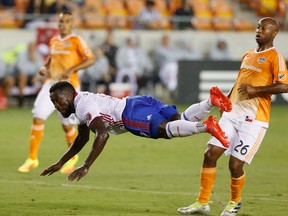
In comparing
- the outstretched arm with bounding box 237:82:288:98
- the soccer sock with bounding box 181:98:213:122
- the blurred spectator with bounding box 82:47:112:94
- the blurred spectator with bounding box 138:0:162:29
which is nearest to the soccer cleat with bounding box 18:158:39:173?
the soccer sock with bounding box 181:98:213:122

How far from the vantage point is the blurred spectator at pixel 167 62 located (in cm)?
2683

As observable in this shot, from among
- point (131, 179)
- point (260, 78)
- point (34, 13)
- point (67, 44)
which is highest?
point (260, 78)

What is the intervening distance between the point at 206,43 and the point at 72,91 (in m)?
18.6

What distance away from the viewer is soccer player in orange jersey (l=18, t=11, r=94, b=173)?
14.4 metres

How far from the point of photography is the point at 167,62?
88.5 feet

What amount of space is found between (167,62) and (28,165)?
13005 mm

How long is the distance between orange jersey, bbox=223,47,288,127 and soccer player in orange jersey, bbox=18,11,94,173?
4684 millimetres

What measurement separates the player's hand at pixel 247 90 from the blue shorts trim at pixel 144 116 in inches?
34.9

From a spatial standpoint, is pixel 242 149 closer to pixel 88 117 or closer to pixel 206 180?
pixel 206 180

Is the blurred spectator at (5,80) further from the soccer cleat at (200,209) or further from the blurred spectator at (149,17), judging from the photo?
the soccer cleat at (200,209)

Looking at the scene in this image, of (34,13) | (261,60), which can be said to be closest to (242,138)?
(261,60)

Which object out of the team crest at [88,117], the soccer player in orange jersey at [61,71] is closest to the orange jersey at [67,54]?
the soccer player in orange jersey at [61,71]

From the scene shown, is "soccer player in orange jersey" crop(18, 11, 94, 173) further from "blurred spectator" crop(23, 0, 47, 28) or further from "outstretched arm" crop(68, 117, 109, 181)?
"blurred spectator" crop(23, 0, 47, 28)

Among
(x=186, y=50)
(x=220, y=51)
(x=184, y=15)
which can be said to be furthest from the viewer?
(x=184, y=15)
